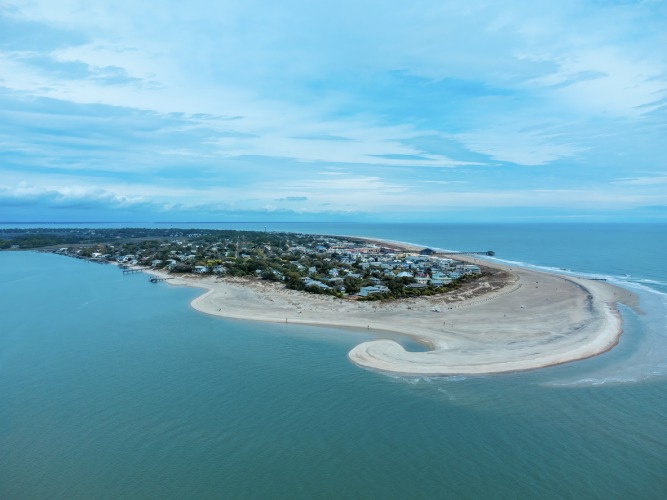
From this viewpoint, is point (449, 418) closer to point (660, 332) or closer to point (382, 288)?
point (660, 332)

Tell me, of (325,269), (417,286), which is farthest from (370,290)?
(325,269)

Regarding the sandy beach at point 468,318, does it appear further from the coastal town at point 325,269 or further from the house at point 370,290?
the house at point 370,290

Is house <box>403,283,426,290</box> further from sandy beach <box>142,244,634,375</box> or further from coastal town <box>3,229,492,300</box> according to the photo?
sandy beach <box>142,244,634,375</box>

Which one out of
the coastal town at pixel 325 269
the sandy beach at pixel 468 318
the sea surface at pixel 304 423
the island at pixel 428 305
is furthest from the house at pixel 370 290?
the sea surface at pixel 304 423

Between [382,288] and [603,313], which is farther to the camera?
[382,288]

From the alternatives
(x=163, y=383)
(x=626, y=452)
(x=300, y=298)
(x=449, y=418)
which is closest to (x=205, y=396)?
(x=163, y=383)

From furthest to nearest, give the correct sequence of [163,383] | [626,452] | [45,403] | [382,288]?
[382,288]
[163,383]
[45,403]
[626,452]
